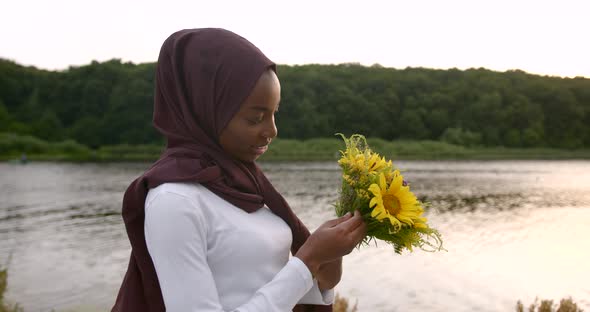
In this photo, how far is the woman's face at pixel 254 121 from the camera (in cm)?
152

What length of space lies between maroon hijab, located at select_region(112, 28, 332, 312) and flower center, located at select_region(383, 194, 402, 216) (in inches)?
13.9

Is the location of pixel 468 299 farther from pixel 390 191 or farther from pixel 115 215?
pixel 115 215

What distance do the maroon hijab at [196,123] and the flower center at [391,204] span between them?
0.35m

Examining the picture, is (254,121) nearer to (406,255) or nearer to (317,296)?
(317,296)

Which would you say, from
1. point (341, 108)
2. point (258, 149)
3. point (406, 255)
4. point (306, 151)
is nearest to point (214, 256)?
point (258, 149)

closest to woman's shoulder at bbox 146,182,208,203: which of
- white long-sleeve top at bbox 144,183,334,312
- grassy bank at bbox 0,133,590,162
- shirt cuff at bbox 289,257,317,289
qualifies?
white long-sleeve top at bbox 144,183,334,312

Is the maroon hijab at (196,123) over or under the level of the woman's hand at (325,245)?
over

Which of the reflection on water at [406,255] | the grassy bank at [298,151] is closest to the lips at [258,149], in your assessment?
the reflection on water at [406,255]

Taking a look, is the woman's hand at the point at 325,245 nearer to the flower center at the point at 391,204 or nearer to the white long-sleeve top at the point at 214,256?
the white long-sleeve top at the point at 214,256

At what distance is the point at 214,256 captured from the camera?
1436mm

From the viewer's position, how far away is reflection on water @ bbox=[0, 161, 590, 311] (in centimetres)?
991

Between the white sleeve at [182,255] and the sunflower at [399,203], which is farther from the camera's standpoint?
the sunflower at [399,203]

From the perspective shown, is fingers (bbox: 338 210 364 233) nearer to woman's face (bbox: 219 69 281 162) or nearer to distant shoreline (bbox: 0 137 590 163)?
woman's face (bbox: 219 69 281 162)

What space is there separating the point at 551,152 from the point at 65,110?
64.5 m
